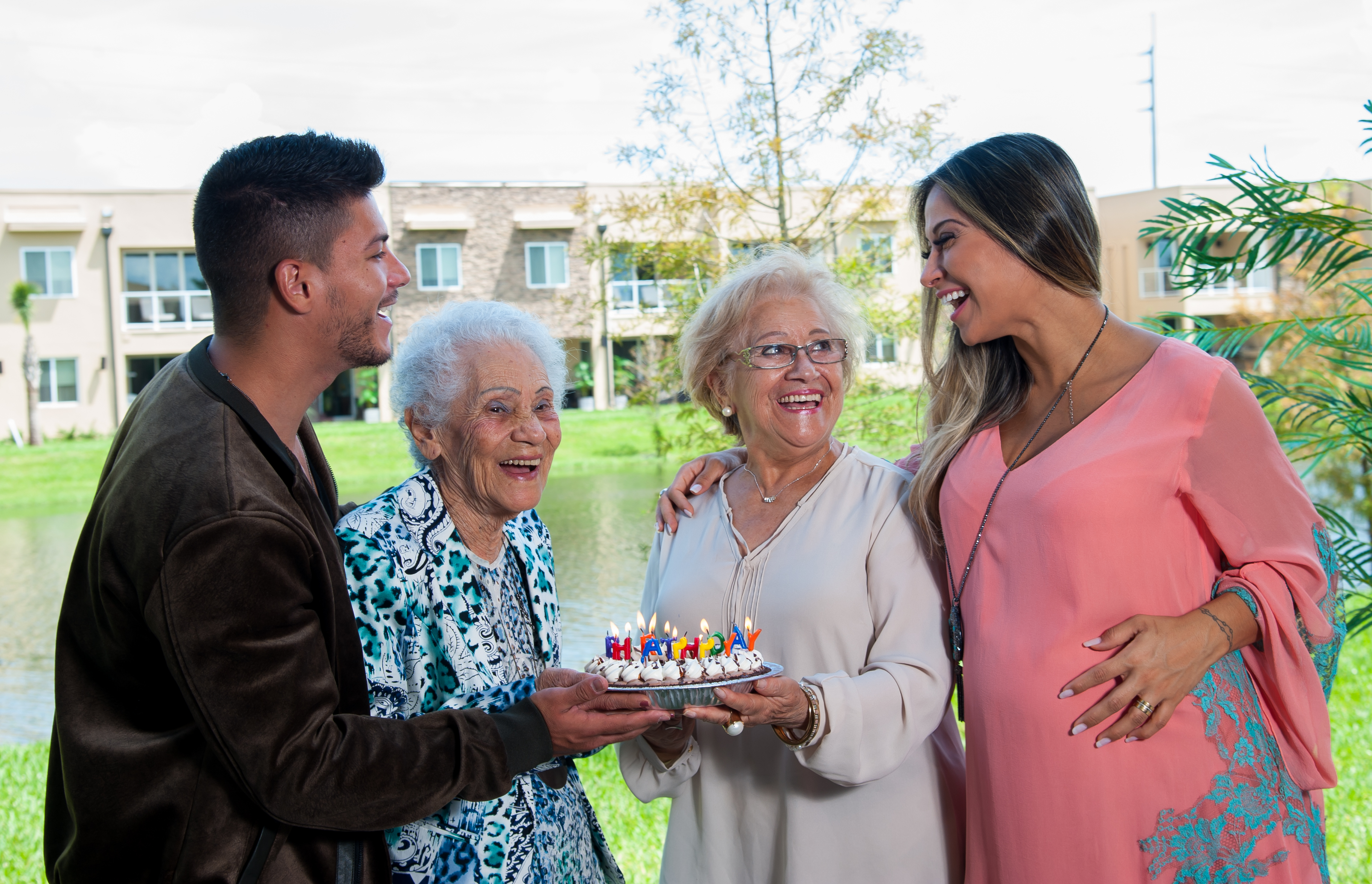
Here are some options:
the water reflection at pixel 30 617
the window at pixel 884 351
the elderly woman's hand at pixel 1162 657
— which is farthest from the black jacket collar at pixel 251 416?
the window at pixel 884 351

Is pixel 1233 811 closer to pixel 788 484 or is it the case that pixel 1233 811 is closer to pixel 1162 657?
pixel 1162 657

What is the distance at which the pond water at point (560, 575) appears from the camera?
10.2 metres

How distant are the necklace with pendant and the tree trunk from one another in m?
37.0

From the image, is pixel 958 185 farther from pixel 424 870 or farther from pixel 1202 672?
pixel 424 870

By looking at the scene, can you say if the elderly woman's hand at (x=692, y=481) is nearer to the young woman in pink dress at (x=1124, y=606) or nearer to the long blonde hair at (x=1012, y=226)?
the long blonde hair at (x=1012, y=226)

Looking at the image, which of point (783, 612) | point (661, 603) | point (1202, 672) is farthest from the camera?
point (661, 603)

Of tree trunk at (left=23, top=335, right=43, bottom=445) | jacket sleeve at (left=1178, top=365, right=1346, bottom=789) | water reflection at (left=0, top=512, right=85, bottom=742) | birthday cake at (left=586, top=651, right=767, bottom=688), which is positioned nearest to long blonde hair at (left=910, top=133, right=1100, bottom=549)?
jacket sleeve at (left=1178, top=365, right=1346, bottom=789)

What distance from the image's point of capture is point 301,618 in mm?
1908

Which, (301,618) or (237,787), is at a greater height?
(301,618)

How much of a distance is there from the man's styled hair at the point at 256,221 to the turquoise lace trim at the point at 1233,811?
2.25 meters

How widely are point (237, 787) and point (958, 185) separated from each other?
222 cm

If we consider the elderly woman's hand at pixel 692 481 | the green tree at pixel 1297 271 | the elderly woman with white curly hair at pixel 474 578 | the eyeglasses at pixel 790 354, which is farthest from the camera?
the green tree at pixel 1297 271

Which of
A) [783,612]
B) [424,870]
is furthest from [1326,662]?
[424,870]

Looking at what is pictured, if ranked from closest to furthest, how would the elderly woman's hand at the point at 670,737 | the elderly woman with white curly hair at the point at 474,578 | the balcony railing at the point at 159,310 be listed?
the elderly woman with white curly hair at the point at 474,578 < the elderly woman's hand at the point at 670,737 < the balcony railing at the point at 159,310
